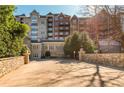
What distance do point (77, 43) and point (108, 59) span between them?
1.08m

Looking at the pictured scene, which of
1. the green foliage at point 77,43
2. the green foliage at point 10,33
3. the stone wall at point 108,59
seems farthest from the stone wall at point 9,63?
the stone wall at point 108,59

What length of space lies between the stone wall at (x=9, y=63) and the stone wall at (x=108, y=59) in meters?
1.85

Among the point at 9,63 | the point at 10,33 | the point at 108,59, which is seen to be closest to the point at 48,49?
the point at 9,63

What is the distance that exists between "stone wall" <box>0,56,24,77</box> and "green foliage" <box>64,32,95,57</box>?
1154 millimetres

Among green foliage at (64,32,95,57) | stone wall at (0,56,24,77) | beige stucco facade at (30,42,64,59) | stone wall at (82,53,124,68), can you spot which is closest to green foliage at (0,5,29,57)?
stone wall at (0,56,24,77)

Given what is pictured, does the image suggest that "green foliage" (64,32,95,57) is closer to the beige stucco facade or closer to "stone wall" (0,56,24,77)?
the beige stucco facade

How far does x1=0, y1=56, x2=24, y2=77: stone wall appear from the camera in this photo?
210 inches

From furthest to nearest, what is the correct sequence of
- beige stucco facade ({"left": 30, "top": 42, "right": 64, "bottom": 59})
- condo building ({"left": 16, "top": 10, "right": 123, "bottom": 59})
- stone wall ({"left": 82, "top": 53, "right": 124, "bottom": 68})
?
stone wall ({"left": 82, "top": 53, "right": 124, "bottom": 68}) → beige stucco facade ({"left": 30, "top": 42, "right": 64, "bottom": 59}) → condo building ({"left": 16, "top": 10, "right": 123, "bottom": 59})

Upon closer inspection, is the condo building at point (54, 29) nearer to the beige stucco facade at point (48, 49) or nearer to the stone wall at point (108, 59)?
the beige stucco facade at point (48, 49)

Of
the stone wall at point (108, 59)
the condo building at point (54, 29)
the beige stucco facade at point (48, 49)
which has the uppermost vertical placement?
the condo building at point (54, 29)

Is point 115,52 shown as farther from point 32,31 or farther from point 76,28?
point 32,31

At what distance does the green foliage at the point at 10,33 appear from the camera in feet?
18.7

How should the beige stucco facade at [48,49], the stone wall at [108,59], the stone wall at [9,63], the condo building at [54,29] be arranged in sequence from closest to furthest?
the stone wall at [9,63]
the condo building at [54,29]
the beige stucco facade at [48,49]
the stone wall at [108,59]

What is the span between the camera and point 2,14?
5715mm
